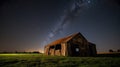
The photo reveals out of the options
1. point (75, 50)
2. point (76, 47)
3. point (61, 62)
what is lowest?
point (61, 62)

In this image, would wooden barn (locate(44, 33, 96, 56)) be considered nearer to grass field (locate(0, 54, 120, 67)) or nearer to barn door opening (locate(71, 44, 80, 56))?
barn door opening (locate(71, 44, 80, 56))

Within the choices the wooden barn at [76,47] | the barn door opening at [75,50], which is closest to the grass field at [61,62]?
the wooden barn at [76,47]

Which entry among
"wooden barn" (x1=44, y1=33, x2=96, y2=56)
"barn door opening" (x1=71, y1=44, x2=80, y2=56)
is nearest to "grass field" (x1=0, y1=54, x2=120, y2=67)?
"wooden barn" (x1=44, y1=33, x2=96, y2=56)

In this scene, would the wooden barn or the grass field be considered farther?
the wooden barn

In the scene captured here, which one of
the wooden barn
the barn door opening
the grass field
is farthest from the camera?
the barn door opening

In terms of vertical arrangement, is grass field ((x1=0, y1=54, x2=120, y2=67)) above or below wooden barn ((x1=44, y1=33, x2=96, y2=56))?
below

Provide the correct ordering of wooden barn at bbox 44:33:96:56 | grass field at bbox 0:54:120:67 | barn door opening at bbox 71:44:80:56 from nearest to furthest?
grass field at bbox 0:54:120:67 < wooden barn at bbox 44:33:96:56 < barn door opening at bbox 71:44:80:56

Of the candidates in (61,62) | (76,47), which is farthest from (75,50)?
(61,62)

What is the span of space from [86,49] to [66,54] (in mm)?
6340

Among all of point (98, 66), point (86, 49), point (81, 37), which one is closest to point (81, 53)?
point (86, 49)

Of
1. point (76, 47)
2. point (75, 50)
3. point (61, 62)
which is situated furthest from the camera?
point (76, 47)

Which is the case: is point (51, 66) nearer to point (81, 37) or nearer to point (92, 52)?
point (81, 37)

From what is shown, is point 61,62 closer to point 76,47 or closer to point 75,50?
point 75,50

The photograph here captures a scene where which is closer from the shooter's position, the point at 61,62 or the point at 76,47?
the point at 61,62
